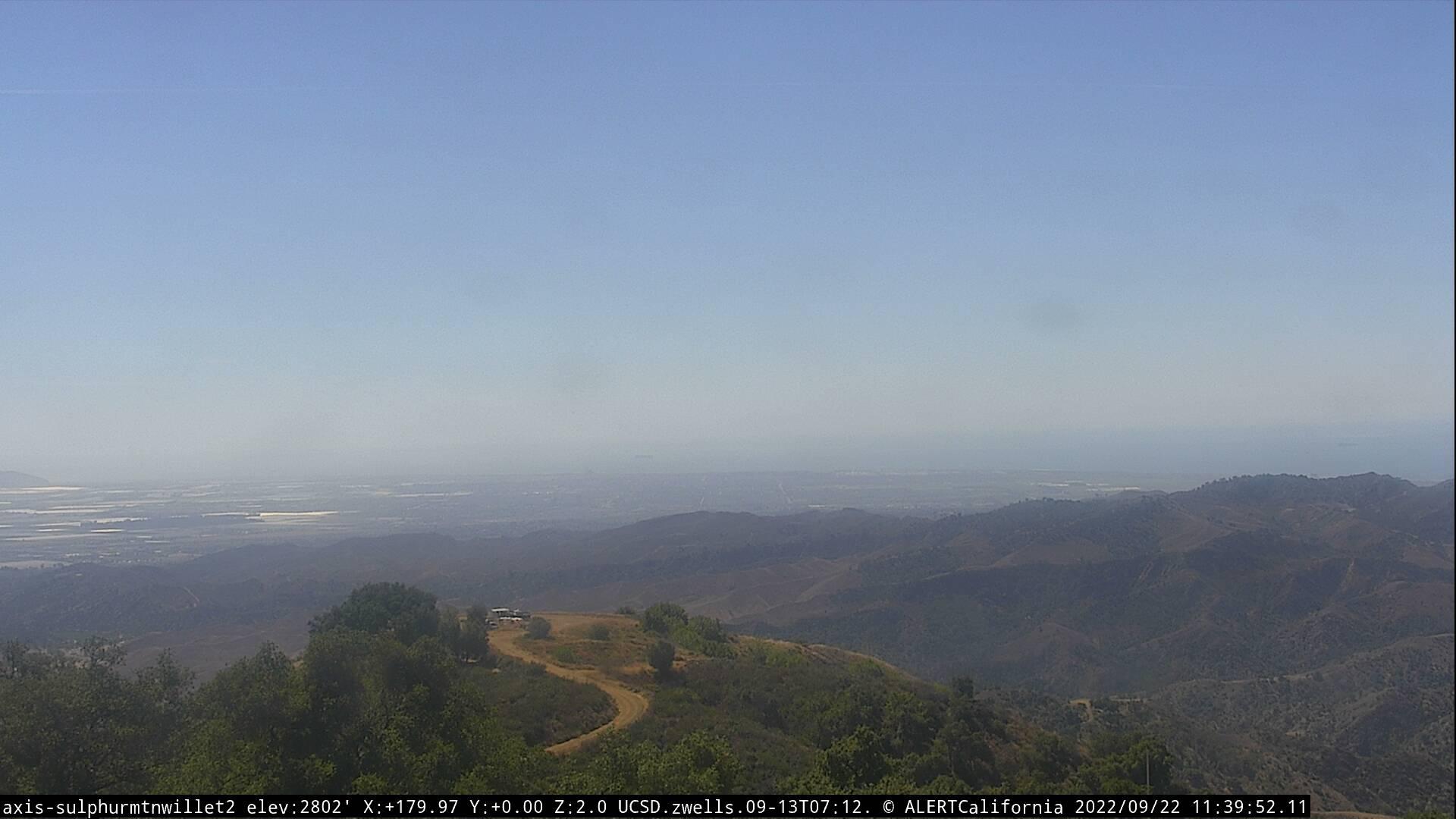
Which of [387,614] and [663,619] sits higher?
[387,614]

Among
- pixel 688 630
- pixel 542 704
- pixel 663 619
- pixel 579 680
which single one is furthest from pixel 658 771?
pixel 663 619

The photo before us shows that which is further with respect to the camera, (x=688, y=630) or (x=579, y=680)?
(x=688, y=630)

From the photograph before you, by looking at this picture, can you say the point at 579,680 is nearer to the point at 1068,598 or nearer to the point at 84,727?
the point at 84,727

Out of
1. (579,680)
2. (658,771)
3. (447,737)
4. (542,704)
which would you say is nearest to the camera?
(658,771)

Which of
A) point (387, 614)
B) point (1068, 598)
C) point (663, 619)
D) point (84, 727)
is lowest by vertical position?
point (1068, 598)

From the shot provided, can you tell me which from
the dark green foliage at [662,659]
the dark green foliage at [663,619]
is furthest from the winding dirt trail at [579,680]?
the dark green foliage at [663,619]

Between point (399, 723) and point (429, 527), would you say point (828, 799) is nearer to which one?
point (399, 723)

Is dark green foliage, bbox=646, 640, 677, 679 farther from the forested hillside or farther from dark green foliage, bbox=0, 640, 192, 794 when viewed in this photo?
dark green foliage, bbox=0, 640, 192, 794
